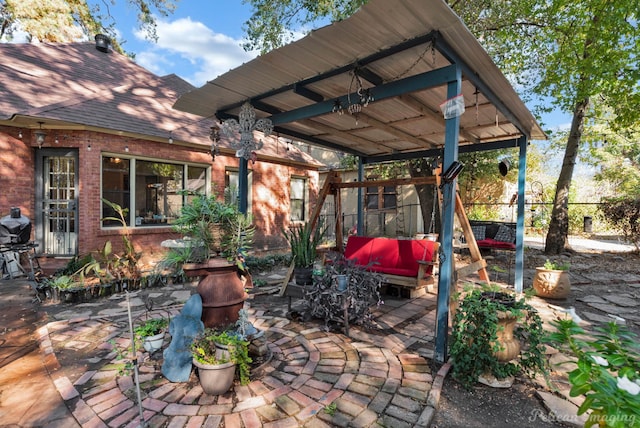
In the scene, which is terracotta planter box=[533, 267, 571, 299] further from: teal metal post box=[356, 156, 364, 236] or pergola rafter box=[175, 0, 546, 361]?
teal metal post box=[356, 156, 364, 236]

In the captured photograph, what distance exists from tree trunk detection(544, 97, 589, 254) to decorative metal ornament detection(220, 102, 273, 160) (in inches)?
323

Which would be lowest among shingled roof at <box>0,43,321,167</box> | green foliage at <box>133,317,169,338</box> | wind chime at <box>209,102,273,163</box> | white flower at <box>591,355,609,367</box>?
green foliage at <box>133,317,169,338</box>

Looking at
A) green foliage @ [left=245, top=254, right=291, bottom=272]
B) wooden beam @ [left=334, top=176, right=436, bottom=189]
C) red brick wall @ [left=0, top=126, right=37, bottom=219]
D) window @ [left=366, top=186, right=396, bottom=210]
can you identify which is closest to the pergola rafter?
wooden beam @ [left=334, top=176, right=436, bottom=189]

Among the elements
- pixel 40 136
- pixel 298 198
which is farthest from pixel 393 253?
pixel 40 136

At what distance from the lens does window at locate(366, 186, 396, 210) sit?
563 inches

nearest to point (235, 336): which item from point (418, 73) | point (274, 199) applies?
point (418, 73)

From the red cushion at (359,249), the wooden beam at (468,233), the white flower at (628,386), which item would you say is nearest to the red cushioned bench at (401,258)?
the red cushion at (359,249)

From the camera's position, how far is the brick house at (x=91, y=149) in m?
6.04

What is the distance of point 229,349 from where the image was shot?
7.70 ft

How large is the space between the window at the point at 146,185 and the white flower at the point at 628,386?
21.1 ft

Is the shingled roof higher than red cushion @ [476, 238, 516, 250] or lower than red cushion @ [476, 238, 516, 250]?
higher

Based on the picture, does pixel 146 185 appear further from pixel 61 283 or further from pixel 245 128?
pixel 245 128

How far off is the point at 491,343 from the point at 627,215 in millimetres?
8886

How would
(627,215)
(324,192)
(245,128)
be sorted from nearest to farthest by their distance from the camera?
(245,128) < (324,192) < (627,215)
